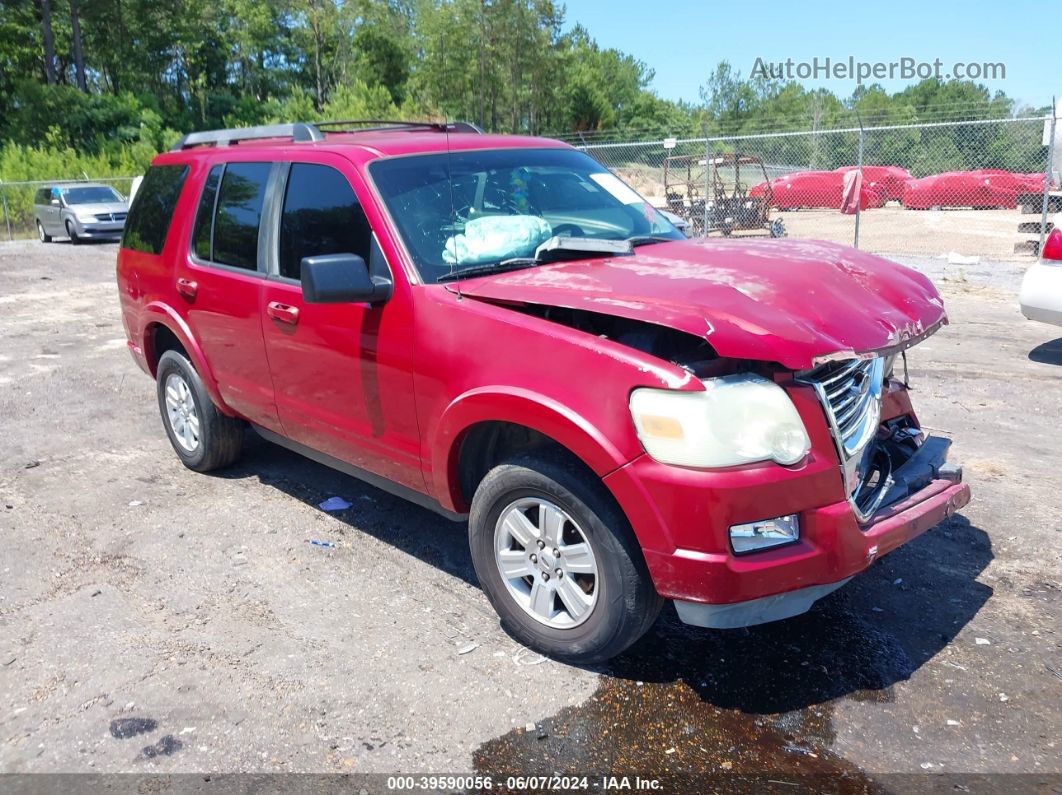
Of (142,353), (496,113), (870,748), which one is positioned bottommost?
(870,748)

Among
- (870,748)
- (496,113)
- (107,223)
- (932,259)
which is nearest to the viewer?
(870,748)

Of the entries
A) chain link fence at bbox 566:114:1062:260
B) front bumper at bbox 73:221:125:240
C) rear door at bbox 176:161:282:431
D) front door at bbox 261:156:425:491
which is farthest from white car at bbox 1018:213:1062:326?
front bumper at bbox 73:221:125:240

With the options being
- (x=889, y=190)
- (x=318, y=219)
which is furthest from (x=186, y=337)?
(x=889, y=190)

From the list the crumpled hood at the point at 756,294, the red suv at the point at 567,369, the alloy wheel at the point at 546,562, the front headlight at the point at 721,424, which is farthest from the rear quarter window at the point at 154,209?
the front headlight at the point at 721,424

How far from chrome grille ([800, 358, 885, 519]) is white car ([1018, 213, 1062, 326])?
478cm

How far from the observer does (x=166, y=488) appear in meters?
5.52

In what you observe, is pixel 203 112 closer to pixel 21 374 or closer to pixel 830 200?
pixel 830 200

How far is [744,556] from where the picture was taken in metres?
2.95

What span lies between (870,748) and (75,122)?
4366 centimetres

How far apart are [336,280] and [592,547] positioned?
1.46 meters

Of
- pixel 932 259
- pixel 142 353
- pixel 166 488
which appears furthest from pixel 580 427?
pixel 932 259

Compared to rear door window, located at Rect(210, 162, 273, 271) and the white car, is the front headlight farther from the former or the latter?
the white car

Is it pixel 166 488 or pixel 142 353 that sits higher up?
pixel 142 353

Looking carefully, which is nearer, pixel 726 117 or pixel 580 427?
pixel 580 427
